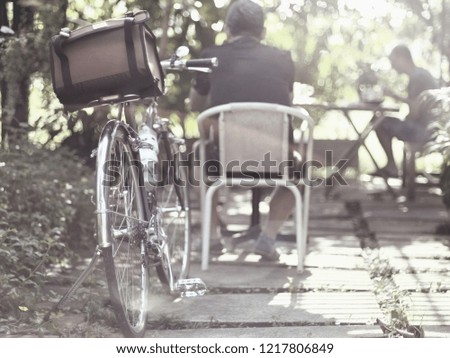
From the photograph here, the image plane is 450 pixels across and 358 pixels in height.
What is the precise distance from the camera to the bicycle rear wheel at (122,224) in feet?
8.43

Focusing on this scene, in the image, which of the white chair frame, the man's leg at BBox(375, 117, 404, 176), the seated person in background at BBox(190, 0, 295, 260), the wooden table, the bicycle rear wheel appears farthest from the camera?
the man's leg at BBox(375, 117, 404, 176)

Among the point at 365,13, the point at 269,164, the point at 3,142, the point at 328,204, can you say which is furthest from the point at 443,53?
the point at 3,142

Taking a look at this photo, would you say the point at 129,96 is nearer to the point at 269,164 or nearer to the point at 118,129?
the point at 118,129

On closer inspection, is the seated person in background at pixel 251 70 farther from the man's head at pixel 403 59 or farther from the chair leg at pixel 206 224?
the man's head at pixel 403 59

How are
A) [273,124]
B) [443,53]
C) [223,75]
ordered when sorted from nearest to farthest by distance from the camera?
[273,124] → [223,75] → [443,53]

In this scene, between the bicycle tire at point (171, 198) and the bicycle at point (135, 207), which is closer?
the bicycle at point (135, 207)

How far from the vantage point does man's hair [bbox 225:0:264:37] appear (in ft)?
13.7

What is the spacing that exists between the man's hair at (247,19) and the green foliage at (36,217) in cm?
124

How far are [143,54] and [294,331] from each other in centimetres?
113

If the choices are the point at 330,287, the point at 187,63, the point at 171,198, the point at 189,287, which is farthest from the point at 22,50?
the point at 330,287

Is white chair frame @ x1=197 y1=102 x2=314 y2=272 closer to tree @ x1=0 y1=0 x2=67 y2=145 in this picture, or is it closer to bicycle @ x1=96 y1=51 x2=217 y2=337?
bicycle @ x1=96 y1=51 x2=217 y2=337

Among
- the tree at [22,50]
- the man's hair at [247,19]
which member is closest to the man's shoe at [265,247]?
the man's hair at [247,19]

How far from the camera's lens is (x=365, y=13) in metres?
5.89
